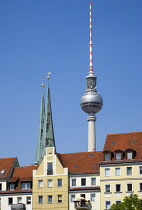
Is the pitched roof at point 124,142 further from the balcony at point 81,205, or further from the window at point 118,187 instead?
the balcony at point 81,205

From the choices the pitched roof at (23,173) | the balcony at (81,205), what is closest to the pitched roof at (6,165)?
the pitched roof at (23,173)

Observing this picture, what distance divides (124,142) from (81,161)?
36.3 feet

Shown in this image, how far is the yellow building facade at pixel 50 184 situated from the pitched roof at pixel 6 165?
802 centimetres

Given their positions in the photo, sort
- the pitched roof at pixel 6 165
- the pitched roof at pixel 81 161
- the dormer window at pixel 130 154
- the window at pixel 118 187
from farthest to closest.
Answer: the pitched roof at pixel 6 165, the pitched roof at pixel 81 161, the dormer window at pixel 130 154, the window at pixel 118 187

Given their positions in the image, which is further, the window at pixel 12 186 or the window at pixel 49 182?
the window at pixel 12 186

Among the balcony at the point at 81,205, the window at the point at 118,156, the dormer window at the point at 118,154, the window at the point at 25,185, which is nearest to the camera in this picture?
the balcony at the point at 81,205

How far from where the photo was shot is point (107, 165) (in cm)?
11244

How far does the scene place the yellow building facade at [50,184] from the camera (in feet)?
380

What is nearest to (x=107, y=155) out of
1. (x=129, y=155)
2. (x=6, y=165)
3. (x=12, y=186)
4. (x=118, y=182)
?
(x=129, y=155)

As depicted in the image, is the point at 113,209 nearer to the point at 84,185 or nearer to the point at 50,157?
the point at 84,185

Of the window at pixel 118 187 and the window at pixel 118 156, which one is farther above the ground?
the window at pixel 118 156

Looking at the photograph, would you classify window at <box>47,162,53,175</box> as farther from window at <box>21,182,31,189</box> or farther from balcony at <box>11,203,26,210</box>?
balcony at <box>11,203,26,210</box>

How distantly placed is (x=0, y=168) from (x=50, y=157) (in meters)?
14.2

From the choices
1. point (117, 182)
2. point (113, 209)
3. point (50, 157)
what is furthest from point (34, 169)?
point (113, 209)
